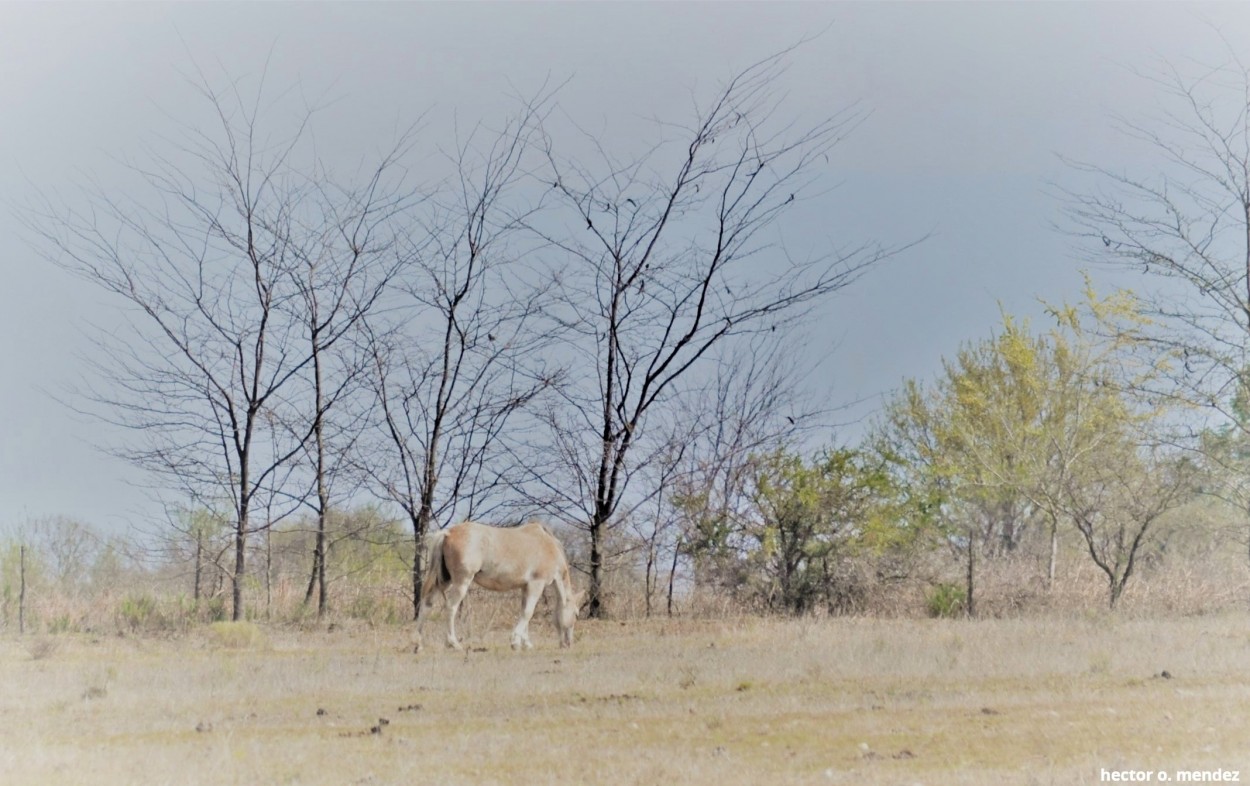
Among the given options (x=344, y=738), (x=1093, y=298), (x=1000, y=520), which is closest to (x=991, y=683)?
(x=344, y=738)

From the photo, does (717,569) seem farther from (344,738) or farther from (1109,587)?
(344,738)

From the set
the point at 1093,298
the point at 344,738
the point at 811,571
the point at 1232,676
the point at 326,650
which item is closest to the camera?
the point at 344,738

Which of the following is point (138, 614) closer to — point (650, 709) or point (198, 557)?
point (198, 557)

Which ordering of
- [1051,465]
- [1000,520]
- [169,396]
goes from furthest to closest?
[1000,520], [1051,465], [169,396]

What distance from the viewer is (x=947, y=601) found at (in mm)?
21312

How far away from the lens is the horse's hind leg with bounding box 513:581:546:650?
1553 cm

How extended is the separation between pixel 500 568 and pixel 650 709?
6603 mm

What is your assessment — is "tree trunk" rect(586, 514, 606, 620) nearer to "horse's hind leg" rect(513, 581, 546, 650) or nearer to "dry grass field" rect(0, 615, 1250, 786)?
"horse's hind leg" rect(513, 581, 546, 650)

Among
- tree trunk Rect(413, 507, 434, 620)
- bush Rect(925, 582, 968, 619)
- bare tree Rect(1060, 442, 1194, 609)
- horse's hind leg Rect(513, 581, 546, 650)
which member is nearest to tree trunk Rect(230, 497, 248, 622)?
tree trunk Rect(413, 507, 434, 620)

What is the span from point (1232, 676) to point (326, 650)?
1009 centimetres

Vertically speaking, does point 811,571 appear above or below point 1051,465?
below

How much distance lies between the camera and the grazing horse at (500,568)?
1579 cm

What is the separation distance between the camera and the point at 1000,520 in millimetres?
31781

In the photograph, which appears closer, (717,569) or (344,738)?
(344,738)
